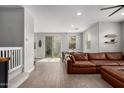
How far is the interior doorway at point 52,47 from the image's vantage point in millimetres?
15195

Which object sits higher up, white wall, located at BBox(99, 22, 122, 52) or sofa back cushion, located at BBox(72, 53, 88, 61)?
white wall, located at BBox(99, 22, 122, 52)

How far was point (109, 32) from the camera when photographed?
28.8 ft

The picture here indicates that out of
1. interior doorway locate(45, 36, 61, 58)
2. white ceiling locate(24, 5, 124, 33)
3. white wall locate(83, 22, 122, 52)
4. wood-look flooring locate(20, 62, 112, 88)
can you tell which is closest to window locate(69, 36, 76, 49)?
interior doorway locate(45, 36, 61, 58)

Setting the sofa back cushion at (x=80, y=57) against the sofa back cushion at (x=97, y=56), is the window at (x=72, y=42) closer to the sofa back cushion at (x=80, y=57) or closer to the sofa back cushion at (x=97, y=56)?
the sofa back cushion at (x=97, y=56)

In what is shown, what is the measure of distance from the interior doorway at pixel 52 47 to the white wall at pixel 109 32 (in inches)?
274

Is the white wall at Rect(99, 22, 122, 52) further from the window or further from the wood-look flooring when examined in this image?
the window

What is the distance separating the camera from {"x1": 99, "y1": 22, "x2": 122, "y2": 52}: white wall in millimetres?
8742

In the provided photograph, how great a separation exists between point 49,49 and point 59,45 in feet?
3.65

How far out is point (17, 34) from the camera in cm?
593

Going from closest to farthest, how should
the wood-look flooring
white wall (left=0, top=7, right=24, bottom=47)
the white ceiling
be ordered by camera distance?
the wood-look flooring → the white ceiling → white wall (left=0, top=7, right=24, bottom=47)

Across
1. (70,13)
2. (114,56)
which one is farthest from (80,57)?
(70,13)

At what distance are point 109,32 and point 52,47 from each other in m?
7.51

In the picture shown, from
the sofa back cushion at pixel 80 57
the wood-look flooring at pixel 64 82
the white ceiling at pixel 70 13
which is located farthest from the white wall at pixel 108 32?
the wood-look flooring at pixel 64 82

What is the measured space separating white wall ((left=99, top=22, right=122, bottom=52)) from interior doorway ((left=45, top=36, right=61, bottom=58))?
6.95 m
